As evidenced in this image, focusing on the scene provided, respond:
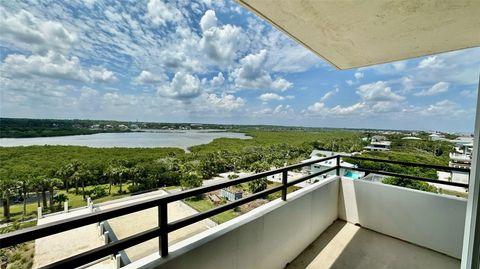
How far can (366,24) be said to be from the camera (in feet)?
5.40

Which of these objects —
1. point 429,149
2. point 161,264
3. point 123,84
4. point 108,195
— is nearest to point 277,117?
point 429,149

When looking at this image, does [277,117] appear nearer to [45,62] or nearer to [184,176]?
[184,176]

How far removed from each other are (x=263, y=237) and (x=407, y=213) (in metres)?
2.06

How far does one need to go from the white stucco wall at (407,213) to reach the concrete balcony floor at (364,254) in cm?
12

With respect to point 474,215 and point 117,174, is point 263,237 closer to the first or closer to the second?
point 474,215

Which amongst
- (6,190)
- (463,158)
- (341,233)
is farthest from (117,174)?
(463,158)

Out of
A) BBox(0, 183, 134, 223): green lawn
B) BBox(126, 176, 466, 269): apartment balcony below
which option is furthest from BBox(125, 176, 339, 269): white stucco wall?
BBox(0, 183, 134, 223): green lawn

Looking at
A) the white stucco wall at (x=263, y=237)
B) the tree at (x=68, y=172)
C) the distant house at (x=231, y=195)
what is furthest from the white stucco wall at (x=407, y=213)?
the tree at (x=68, y=172)

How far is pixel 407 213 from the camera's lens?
264 cm

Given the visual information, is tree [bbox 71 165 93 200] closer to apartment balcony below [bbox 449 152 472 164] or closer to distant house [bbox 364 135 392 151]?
apartment balcony below [bbox 449 152 472 164]

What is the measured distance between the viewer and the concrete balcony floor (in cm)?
218

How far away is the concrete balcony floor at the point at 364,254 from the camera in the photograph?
2.18m

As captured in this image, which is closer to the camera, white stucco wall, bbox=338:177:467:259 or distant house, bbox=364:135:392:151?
white stucco wall, bbox=338:177:467:259

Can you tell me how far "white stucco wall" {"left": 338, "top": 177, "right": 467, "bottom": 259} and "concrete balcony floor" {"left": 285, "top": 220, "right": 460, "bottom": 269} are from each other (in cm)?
12
